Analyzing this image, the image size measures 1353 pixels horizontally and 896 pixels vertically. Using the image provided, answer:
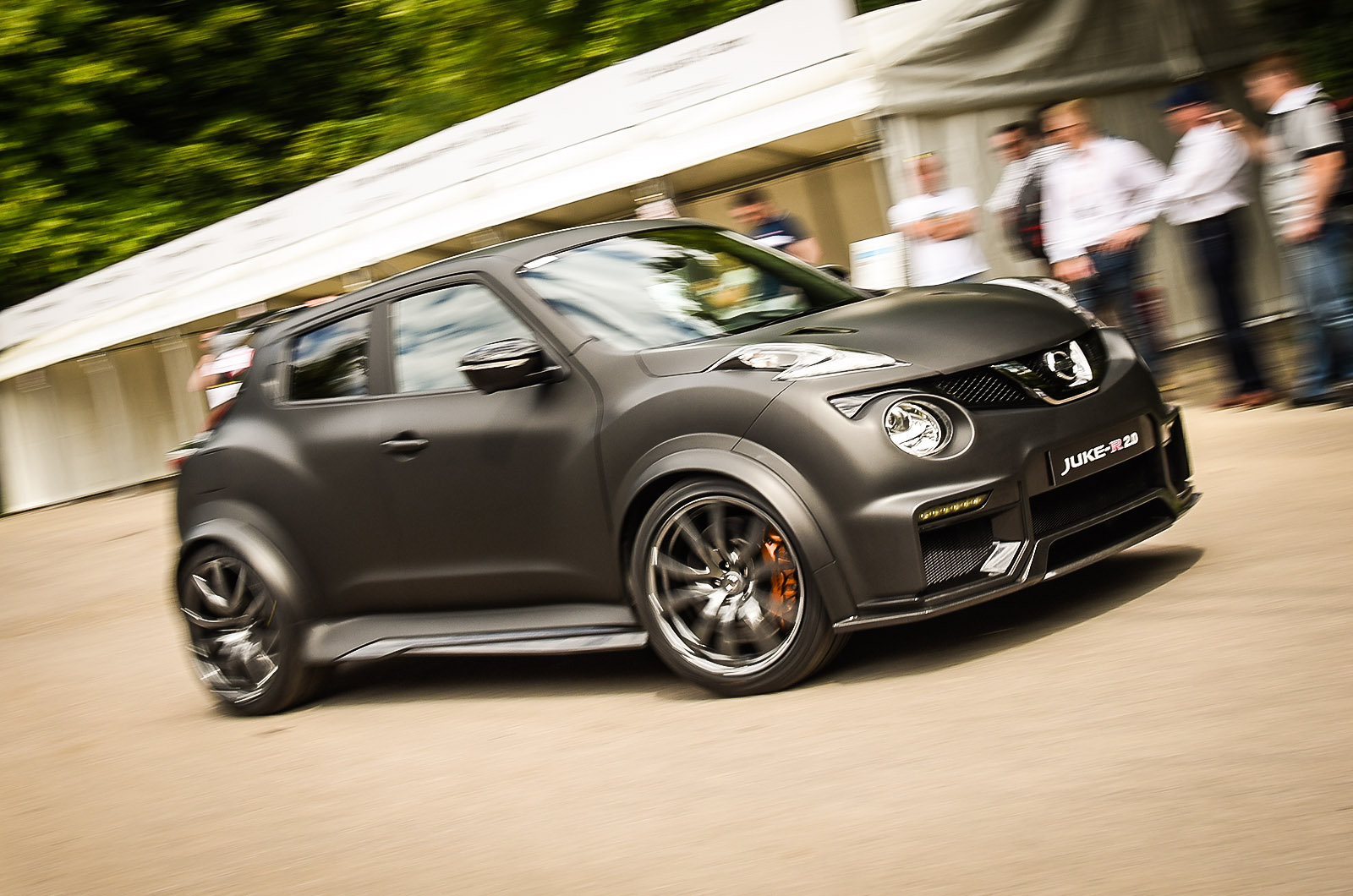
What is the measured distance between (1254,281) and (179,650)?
366 inches

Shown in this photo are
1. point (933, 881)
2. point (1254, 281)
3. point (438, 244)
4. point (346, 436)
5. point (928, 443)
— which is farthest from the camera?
point (438, 244)

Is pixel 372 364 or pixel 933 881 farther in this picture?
pixel 372 364

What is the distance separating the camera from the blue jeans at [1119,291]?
30.9ft

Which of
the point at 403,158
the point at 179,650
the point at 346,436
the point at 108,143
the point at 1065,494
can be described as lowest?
the point at 179,650

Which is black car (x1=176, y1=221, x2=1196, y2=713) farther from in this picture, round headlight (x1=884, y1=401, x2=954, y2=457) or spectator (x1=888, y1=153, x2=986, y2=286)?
spectator (x1=888, y1=153, x2=986, y2=286)

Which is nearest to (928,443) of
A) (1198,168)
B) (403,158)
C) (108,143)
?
(1198,168)

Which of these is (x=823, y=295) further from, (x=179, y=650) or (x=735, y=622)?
(x=179, y=650)

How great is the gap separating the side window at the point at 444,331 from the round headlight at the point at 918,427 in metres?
1.51

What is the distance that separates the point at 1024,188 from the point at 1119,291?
0.89 metres

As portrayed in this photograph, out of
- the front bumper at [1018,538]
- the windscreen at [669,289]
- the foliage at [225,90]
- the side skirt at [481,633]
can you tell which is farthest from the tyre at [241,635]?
the foliage at [225,90]

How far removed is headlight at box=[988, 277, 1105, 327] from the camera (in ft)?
18.3

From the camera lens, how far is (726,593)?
5.02 meters

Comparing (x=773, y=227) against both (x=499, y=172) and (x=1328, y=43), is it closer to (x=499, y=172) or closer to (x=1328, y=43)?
(x=499, y=172)

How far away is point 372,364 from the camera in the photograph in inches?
238
